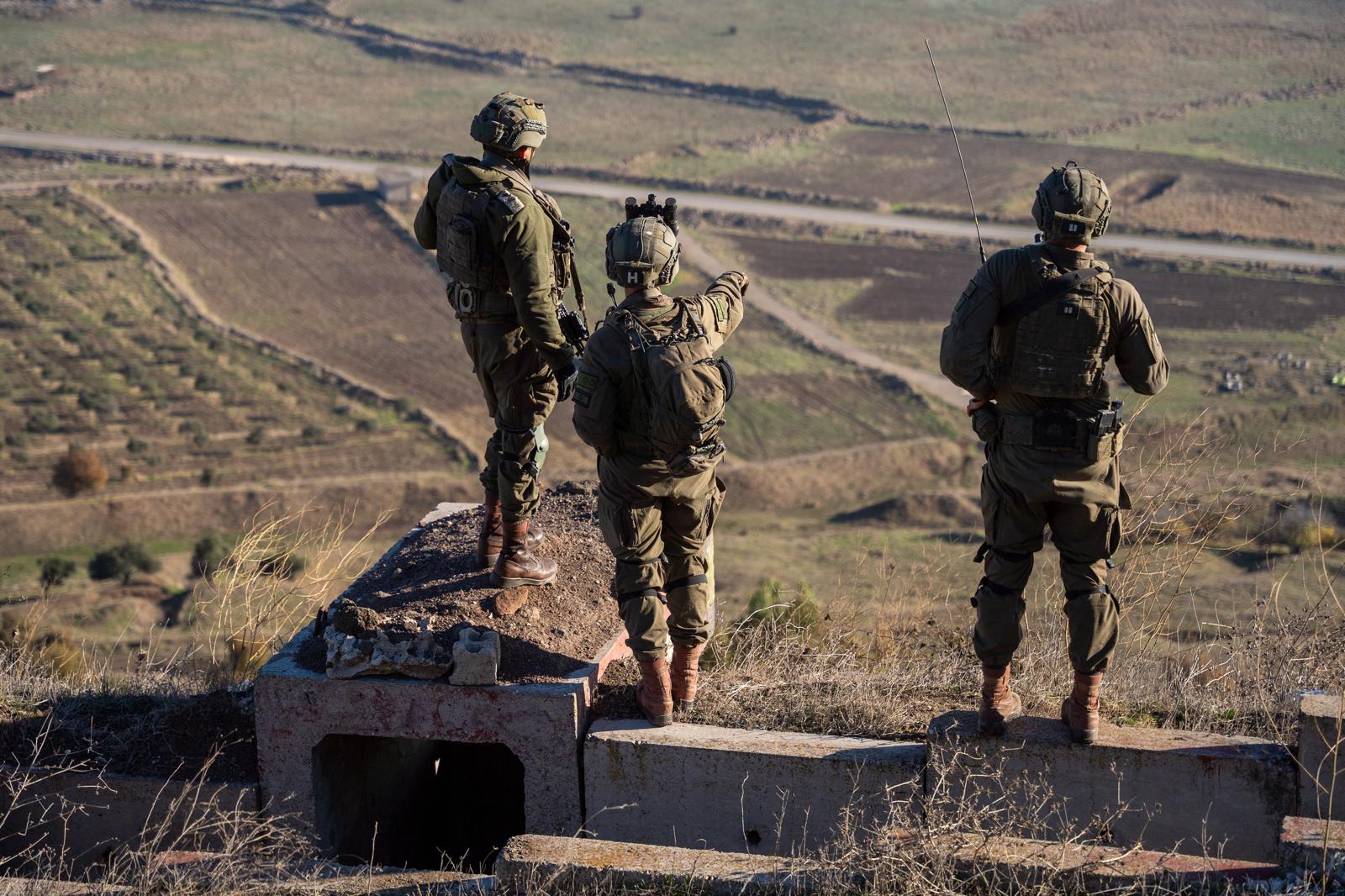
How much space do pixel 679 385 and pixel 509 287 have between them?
1275 millimetres

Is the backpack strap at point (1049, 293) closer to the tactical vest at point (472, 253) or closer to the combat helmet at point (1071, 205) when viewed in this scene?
the combat helmet at point (1071, 205)

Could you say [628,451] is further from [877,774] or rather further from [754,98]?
[754,98]

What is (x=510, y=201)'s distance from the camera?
659 centimetres

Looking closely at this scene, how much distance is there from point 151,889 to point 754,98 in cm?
5065

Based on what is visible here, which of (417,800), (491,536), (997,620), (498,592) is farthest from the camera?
(417,800)

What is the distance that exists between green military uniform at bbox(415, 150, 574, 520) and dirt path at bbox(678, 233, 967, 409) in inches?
770

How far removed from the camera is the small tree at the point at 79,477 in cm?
2308

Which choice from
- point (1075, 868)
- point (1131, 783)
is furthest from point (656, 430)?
point (1131, 783)

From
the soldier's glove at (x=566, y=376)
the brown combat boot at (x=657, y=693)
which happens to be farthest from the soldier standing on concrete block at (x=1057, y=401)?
the soldier's glove at (x=566, y=376)

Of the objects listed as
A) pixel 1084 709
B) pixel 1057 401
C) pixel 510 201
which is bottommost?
pixel 1084 709

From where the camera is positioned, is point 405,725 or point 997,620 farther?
point 405,725

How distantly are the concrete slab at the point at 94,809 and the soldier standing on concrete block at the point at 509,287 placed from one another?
70.5 inches

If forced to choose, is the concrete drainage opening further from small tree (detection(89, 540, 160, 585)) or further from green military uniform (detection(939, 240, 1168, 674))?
small tree (detection(89, 540, 160, 585))

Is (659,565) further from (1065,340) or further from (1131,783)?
(1131,783)
